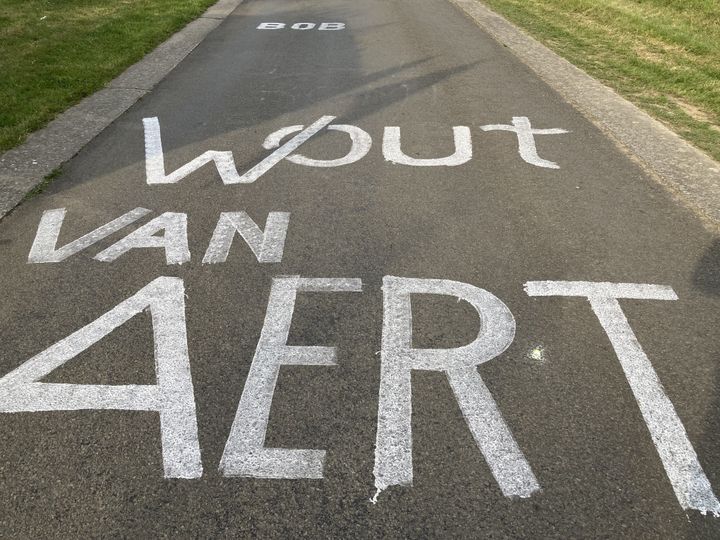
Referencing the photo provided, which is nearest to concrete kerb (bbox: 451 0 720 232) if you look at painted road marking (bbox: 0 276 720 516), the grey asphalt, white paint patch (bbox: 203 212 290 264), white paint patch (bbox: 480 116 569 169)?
the grey asphalt

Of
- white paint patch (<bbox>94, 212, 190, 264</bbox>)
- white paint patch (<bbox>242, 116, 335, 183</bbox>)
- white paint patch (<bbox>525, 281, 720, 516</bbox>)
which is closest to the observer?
white paint patch (<bbox>525, 281, 720, 516</bbox>)

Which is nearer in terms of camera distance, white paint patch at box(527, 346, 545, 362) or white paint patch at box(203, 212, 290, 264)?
white paint patch at box(527, 346, 545, 362)

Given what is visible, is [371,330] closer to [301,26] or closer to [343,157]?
[343,157]

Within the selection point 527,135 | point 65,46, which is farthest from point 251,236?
point 65,46

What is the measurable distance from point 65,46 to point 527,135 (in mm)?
7803

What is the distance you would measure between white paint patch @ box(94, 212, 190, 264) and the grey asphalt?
0.34 ft

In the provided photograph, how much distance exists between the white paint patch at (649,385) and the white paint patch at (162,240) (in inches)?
101

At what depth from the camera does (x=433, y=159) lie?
675 cm

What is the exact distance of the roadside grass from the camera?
27.3 feet

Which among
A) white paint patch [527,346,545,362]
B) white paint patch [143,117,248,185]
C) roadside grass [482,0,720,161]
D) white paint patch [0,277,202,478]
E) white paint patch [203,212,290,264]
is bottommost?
roadside grass [482,0,720,161]

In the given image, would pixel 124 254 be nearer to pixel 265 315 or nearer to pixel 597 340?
pixel 265 315

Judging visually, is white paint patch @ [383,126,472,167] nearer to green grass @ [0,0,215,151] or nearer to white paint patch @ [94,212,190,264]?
white paint patch @ [94,212,190,264]

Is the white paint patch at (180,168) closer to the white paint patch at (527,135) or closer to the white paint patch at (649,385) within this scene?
the white paint patch at (527,135)

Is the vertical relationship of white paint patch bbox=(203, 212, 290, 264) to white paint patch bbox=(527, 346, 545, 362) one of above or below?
below
